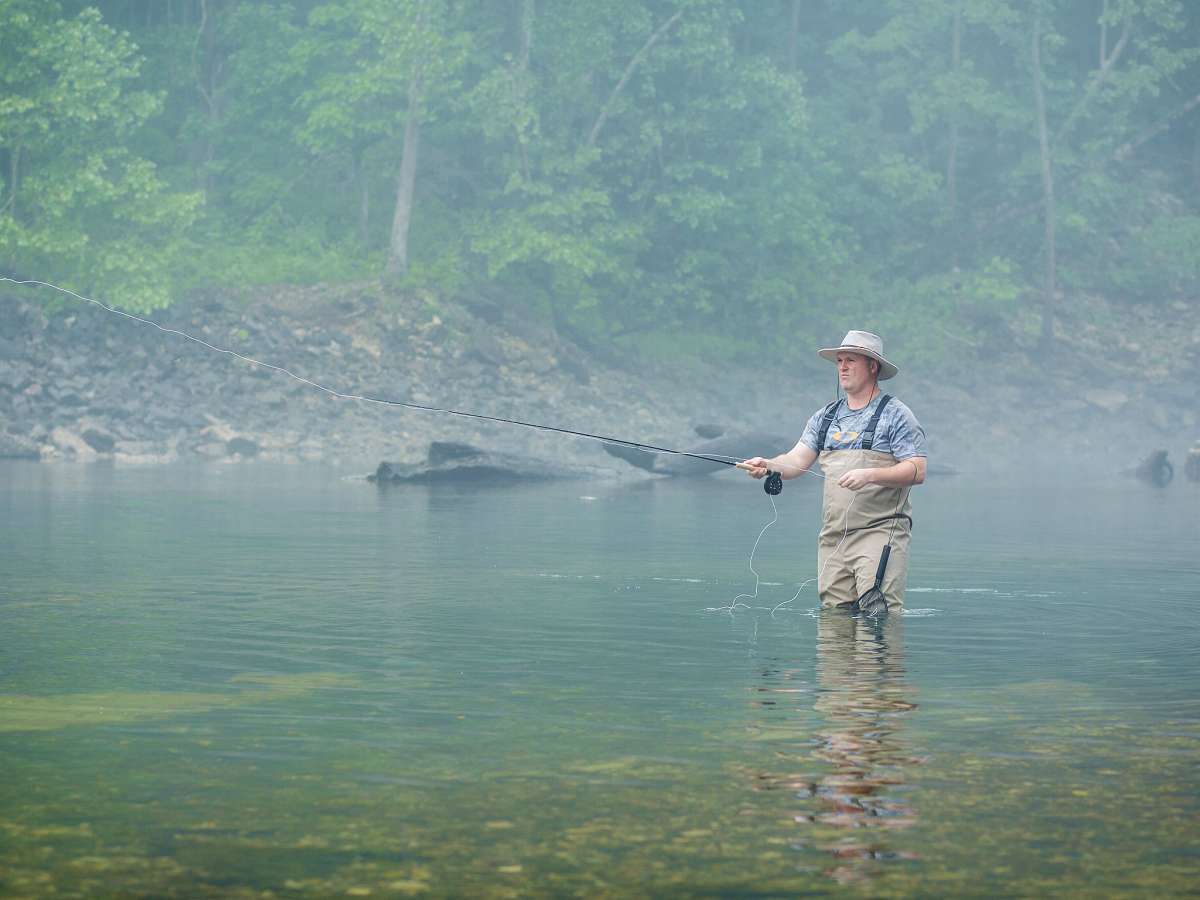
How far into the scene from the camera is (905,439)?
29.1ft

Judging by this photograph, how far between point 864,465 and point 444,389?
29.7m

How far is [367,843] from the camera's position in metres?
4.20

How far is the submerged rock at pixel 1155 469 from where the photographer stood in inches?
1179

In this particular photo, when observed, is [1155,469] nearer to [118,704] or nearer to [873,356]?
[873,356]

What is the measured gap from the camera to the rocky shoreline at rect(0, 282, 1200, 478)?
34.5 metres

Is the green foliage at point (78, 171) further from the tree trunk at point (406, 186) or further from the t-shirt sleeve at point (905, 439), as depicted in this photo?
the t-shirt sleeve at point (905, 439)

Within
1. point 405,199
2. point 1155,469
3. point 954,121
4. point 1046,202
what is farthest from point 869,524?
point 954,121

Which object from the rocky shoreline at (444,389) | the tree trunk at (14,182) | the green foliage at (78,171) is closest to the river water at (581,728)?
the rocky shoreline at (444,389)

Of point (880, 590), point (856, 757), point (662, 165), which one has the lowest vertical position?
point (856, 757)

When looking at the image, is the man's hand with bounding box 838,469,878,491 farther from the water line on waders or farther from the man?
the water line on waders

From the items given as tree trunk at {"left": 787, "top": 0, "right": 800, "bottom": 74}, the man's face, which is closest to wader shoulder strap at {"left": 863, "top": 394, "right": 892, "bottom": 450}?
the man's face

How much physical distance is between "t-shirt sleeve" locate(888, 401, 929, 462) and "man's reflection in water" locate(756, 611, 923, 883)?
1.18m

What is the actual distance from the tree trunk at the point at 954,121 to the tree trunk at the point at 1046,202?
230 cm

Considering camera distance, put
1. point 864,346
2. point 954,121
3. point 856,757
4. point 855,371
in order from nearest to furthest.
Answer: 1. point 856,757
2. point 864,346
3. point 855,371
4. point 954,121
